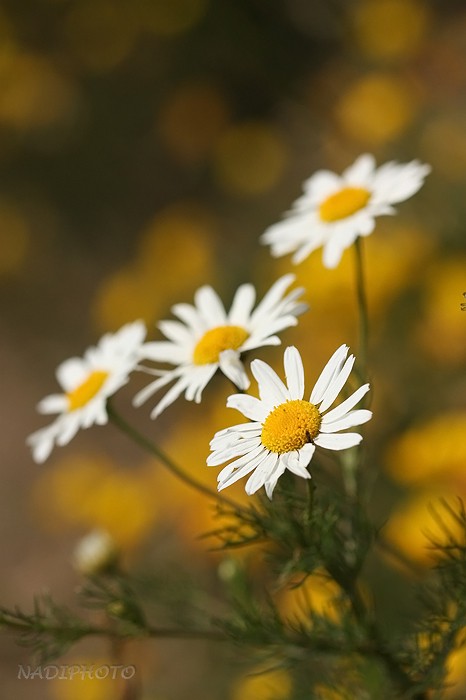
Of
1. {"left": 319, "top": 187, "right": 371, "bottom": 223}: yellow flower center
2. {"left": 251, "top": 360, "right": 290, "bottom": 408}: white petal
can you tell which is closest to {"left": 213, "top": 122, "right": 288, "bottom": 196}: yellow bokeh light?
{"left": 319, "top": 187, "right": 371, "bottom": 223}: yellow flower center

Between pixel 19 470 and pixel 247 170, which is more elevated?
pixel 247 170

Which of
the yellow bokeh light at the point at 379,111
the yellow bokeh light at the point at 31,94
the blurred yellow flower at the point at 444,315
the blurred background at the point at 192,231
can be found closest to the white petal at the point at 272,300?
the blurred background at the point at 192,231

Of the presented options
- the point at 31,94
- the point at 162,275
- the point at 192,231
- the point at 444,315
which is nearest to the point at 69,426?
the point at 444,315

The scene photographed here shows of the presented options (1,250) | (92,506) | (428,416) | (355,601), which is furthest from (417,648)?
(1,250)

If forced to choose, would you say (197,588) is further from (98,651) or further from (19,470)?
(19,470)

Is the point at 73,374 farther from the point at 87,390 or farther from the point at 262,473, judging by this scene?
the point at 262,473

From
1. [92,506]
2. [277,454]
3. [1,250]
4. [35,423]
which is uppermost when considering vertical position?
[1,250]

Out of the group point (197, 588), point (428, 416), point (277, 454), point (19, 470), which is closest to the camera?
point (277, 454)
